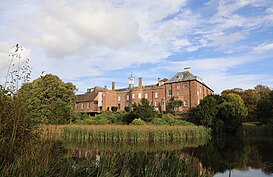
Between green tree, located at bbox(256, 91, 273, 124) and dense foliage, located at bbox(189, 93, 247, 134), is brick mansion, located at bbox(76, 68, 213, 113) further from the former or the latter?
green tree, located at bbox(256, 91, 273, 124)

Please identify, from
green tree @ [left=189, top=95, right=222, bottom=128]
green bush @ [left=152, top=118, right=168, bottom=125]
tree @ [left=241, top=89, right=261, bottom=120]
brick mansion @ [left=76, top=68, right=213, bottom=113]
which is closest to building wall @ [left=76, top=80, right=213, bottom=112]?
brick mansion @ [left=76, top=68, right=213, bottom=113]

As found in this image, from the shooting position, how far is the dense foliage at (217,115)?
34844mm

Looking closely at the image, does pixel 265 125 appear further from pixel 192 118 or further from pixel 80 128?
pixel 80 128

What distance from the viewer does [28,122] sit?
545 cm

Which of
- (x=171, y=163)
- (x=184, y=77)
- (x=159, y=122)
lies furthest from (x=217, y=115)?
(x=171, y=163)

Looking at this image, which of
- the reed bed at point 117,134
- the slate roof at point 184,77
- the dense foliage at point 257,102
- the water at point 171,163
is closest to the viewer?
the water at point 171,163

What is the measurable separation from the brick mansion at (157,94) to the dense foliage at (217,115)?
247 inches

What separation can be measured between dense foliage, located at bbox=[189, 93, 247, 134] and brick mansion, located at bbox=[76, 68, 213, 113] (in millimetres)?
6279

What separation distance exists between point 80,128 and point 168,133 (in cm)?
933

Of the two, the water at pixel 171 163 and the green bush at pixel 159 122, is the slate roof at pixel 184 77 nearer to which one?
the green bush at pixel 159 122

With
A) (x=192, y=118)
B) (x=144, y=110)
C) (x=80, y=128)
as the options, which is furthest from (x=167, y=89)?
(x=80, y=128)

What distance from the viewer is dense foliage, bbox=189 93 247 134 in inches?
1372

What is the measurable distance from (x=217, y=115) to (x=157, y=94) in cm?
1400

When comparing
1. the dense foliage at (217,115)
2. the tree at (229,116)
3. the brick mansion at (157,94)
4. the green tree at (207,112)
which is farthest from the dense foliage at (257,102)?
the green tree at (207,112)
